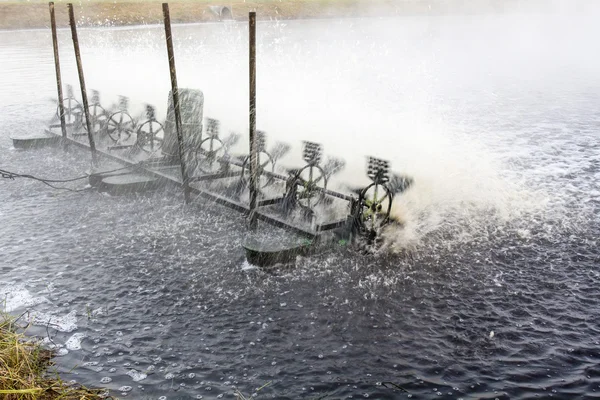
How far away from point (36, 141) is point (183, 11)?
52892 millimetres

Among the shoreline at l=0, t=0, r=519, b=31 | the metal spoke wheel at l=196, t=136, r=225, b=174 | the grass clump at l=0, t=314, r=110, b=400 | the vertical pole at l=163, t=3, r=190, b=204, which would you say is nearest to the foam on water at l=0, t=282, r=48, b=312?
the grass clump at l=0, t=314, r=110, b=400

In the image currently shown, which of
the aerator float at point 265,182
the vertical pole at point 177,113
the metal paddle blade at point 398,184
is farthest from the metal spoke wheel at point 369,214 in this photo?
the vertical pole at point 177,113

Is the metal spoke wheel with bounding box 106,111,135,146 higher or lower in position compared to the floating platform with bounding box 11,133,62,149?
higher

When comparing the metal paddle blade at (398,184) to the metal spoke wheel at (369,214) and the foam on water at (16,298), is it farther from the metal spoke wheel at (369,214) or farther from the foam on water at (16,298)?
the foam on water at (16,298)

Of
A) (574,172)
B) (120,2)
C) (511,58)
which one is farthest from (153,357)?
(120,2)

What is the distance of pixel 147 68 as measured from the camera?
49250 millimetres

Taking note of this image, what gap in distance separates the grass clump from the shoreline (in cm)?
5889

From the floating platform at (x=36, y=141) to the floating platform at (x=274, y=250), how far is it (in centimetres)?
1481

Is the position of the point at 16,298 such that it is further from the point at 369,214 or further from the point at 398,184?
the point at 398,184

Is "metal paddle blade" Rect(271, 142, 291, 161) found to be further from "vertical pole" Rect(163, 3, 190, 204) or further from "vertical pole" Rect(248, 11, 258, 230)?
"vertical pole" Rect(163, 3, 190, 204)

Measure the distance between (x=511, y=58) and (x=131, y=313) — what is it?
56310 millimetres

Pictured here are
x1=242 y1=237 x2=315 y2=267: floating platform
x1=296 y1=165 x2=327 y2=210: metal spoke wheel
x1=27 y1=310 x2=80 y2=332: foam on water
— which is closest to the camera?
x1=27 y1=310 x2=80 y2=332: foam on water

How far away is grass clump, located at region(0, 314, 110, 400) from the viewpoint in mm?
7766

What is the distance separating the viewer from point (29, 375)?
8.50 m
